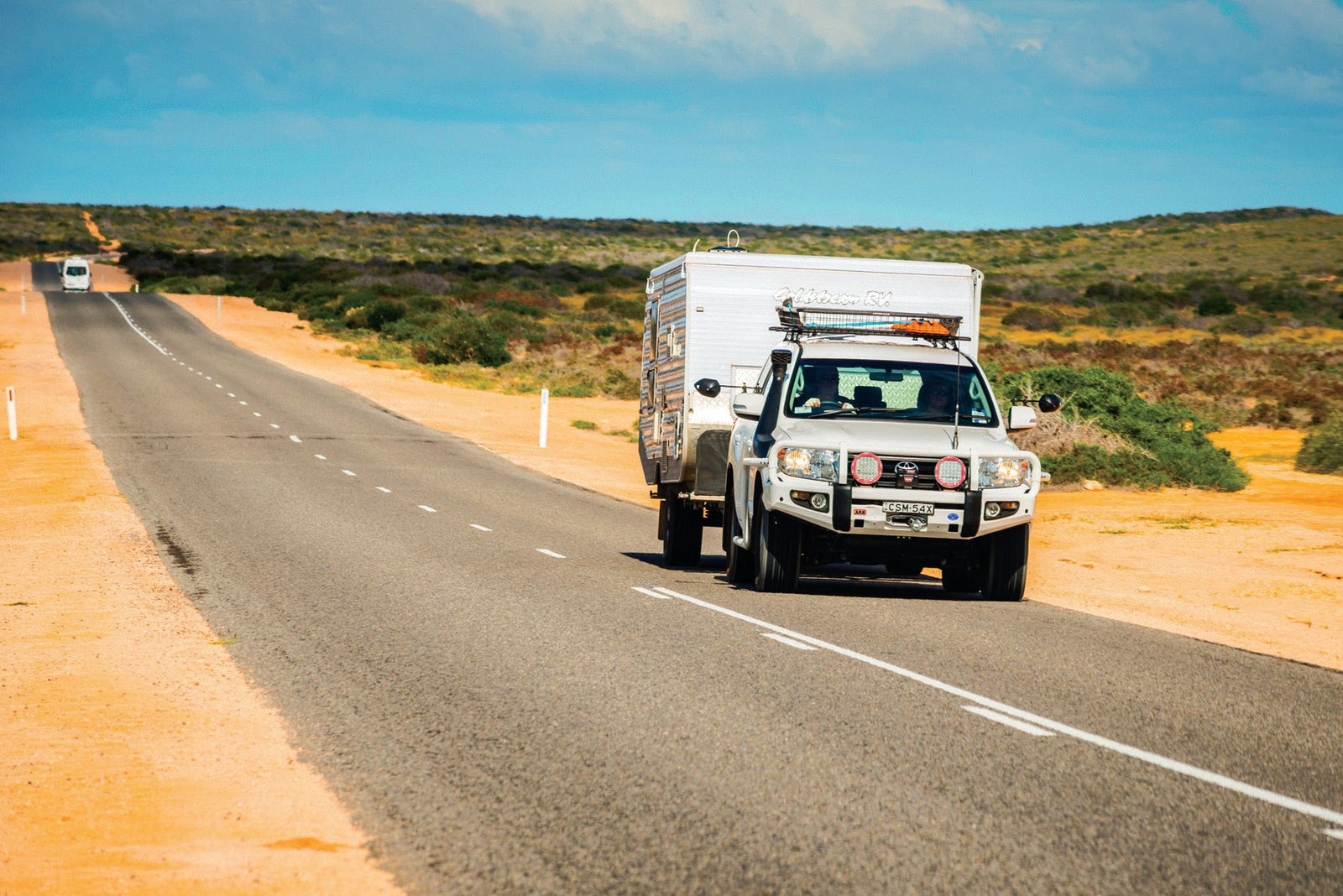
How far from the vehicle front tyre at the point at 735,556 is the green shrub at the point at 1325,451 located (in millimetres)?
17924

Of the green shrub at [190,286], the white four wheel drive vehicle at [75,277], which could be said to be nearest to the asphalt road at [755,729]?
the white four wheel drive vehicle at [75,277]

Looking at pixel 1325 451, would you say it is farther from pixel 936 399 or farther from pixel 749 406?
pixel 749 406

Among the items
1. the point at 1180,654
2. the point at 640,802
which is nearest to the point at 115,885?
the point at 640,802

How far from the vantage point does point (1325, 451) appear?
2711 cm

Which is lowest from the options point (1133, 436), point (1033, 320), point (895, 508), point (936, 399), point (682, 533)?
point (682, 533)

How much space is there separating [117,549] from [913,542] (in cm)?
830

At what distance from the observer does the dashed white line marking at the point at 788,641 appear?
952cm

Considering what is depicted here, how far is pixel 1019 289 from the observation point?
3634 inches

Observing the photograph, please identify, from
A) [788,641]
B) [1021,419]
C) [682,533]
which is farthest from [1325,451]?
[788,641]

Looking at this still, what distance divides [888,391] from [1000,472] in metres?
1.61

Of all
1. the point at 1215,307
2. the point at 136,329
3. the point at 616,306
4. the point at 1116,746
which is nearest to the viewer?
the point at 1116,746

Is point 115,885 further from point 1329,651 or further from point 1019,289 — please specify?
point 1019,289

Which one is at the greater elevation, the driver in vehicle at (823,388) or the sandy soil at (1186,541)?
the driver in vehicle at (823,388)

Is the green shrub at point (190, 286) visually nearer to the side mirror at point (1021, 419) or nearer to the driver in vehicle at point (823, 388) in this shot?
the driver in vehicle at point (823, 388)
